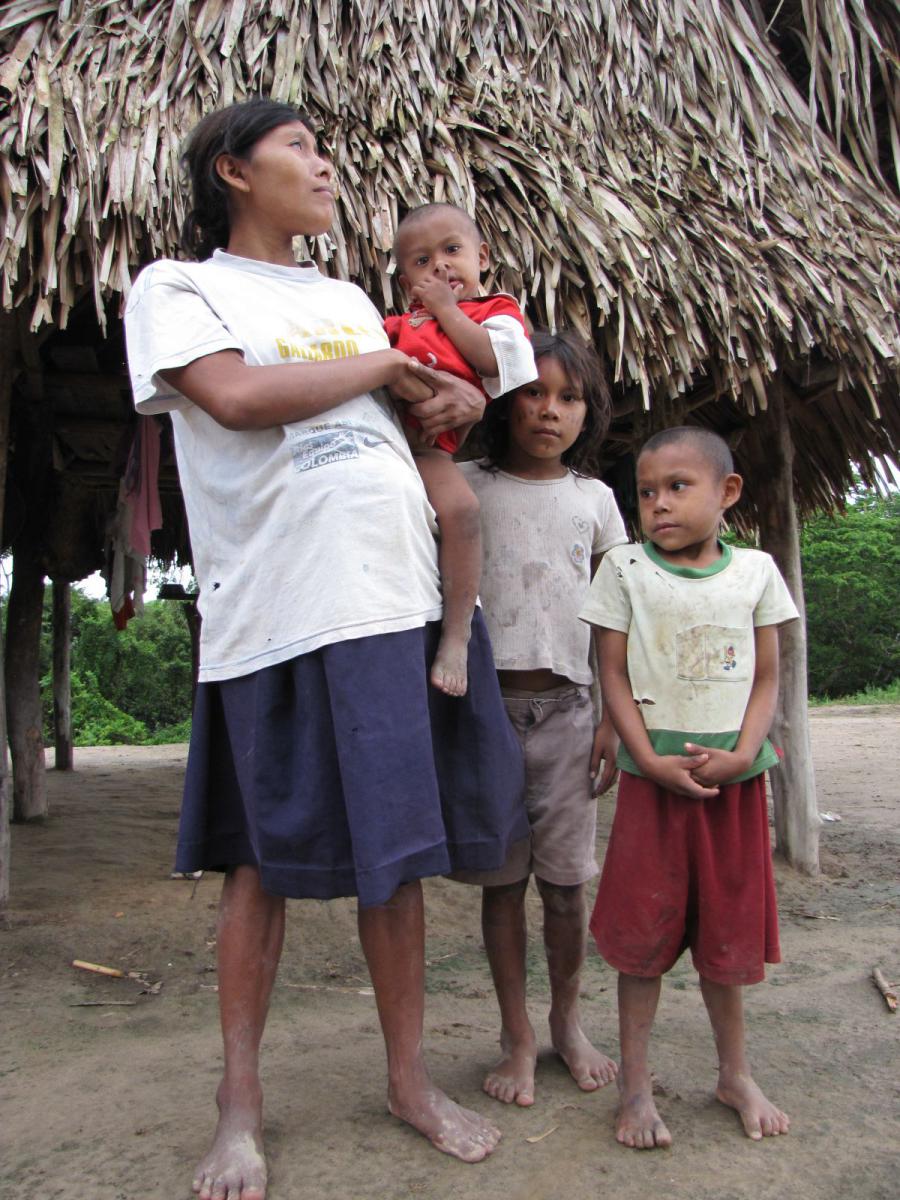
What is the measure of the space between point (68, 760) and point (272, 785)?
7.39m

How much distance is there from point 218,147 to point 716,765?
1345 millimetres

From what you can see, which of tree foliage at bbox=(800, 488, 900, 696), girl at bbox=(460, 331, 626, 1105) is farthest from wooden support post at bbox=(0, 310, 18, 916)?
tree foliage at bbox=(800, 488, 900, 696)

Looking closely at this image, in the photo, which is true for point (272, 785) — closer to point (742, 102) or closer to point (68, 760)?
point (742, 102)

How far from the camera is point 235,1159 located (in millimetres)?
1455

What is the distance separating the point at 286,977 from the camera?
285 cm

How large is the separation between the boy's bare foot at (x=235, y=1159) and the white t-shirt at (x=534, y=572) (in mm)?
885

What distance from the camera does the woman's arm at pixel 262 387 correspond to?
1442mm

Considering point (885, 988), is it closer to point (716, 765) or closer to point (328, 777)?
point (716, 765)

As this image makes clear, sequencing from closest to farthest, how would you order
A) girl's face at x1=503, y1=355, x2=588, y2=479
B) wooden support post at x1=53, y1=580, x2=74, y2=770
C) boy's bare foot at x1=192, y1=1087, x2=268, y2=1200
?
boy's bare foot at x1=192, y1=1087, x2=268, y2=1200 < girl's face at x1=503, y1=355, x2=588, y2=479 < wooden support post at x1=53, y1=580, x2=74, y2=770

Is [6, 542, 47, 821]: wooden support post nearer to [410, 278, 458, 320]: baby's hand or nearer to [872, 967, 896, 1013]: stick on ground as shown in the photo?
[872, 967, 896, 1013]: stick on ground

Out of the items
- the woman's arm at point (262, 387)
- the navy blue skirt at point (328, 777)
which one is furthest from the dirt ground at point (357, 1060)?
the woman's arm at point (262, 387)

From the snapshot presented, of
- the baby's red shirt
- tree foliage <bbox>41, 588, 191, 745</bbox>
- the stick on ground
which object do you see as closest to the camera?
the baby's red shirt

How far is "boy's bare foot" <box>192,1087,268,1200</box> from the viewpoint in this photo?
56.1 inches

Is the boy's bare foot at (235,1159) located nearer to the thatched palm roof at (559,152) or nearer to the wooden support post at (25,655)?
the thatched palm roof at (559,152)
